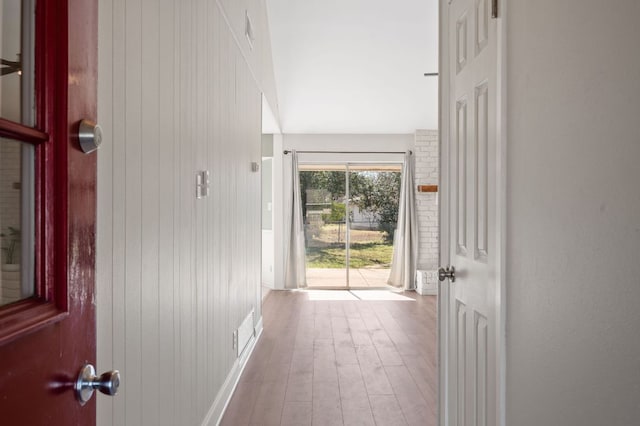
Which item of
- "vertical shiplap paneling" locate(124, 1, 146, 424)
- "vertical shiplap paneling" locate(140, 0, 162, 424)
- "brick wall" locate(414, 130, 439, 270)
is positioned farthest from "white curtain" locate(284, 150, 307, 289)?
"vertical shiplap paneling" locate(124, 1, 146, 424)

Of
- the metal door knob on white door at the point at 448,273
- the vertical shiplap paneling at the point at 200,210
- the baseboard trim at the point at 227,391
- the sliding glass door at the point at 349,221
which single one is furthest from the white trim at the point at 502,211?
the sliding glass door at the point at 349,221

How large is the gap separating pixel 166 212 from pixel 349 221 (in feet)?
17.9

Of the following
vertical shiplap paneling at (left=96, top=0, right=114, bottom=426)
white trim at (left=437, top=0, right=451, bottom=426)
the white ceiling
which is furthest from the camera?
the white ceiling

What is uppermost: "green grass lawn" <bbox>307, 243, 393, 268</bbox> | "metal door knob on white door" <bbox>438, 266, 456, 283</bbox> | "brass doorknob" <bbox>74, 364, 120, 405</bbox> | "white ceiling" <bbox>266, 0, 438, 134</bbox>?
"white ceiling" <bbox>266, 0, 438, 134</bbox>

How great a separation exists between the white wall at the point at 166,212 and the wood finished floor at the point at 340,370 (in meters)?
0.32

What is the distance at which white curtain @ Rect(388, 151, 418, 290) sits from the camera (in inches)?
278

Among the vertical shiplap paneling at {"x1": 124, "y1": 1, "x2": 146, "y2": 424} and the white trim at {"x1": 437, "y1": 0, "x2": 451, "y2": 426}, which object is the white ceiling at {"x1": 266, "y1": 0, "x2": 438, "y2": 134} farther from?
the vertical shiplap paneling at {"x1": 124, "y1": 1, "x2": 146, "y2": 424}

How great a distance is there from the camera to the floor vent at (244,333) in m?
3.53

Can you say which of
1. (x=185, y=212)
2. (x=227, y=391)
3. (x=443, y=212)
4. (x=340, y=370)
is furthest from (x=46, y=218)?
(x=340, y=370)

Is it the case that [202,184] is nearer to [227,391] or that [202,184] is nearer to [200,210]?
[200,210]

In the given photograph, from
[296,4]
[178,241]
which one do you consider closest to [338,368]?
[178,241]

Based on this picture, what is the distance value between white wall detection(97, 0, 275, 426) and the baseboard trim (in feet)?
0.05

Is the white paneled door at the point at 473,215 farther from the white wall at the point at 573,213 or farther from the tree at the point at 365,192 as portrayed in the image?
the tree at the point at 365,192

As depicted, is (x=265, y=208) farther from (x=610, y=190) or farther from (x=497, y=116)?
(x=610, y=190)
